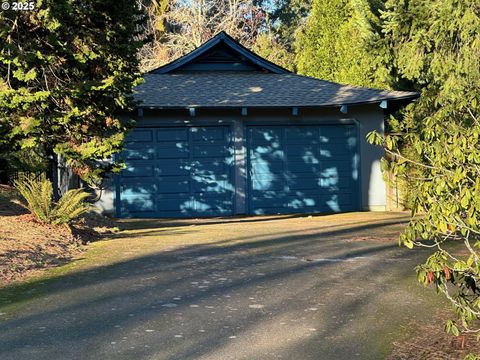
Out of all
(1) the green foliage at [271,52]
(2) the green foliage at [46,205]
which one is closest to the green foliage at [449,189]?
(2) the green foliage at [46,205]

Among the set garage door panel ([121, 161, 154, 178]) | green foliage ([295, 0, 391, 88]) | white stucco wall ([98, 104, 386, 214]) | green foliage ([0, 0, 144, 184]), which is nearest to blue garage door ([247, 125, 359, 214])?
white stucco wall ([98, 104, 386, 214])

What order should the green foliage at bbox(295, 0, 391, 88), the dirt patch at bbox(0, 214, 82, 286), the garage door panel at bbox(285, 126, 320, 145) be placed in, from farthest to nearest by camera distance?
the green foliage at bbox(295, 0, 391, 88)
the garage door panel at bbox(285, 126, 320, 145)
the dirt patch at bbox(0, 214, 82, 286)

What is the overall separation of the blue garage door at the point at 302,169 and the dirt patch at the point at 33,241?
5854mm

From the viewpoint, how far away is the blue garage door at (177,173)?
17891mm

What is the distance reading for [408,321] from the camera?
6273 mm

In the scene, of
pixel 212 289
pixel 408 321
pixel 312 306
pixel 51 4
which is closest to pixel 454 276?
pixel 408 321

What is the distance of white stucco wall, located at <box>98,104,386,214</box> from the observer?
1797 centimetres

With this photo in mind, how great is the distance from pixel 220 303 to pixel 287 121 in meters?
12.1

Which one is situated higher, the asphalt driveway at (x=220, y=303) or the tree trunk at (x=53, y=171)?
the tree trunk at (x=53, y=171)

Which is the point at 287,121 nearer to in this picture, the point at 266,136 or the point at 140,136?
the point at 266,136

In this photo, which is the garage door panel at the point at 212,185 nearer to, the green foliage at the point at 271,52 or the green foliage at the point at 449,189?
the green foliage at the point at 449,189

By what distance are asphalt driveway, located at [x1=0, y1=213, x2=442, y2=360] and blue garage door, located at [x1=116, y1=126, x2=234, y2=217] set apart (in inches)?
239

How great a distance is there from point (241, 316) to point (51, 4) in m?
6.91

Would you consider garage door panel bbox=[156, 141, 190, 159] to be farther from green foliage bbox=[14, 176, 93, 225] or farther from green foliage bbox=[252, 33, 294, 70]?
green foliage bbox=[252, 33, 294, 70]
